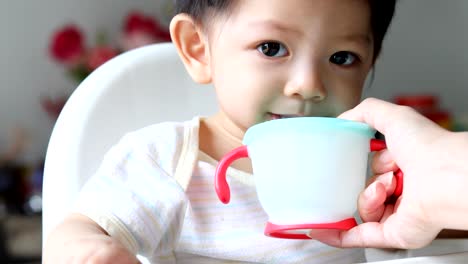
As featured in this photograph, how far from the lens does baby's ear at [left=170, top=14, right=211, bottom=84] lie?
0.90 metres

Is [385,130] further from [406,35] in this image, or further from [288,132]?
[406,35]

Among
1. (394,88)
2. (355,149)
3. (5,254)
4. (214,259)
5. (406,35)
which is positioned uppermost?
(355,149)

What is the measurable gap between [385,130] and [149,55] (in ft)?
1.74

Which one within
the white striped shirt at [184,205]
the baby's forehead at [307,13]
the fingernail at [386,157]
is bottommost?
the white striped shirt at [184,205]

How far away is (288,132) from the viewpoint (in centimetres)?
57

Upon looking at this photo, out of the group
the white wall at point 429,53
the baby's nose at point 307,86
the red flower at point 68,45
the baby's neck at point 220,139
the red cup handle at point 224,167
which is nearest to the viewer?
the red cup handle at point 224,167

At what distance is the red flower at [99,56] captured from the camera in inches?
90.0

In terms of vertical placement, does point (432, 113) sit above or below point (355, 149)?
below

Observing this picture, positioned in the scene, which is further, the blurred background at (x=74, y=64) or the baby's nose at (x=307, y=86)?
the blurred background at (x=74, y=64)

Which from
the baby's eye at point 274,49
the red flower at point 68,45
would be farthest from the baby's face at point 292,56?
the red flower at point 68,45

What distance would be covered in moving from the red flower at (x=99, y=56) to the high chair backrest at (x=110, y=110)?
1.25m

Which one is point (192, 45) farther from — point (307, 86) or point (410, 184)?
point (410, 184)

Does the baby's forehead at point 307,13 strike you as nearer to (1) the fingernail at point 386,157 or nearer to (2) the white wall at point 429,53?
(1) the fingernail at point 386,157

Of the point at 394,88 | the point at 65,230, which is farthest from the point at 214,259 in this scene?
the point at 394,88
